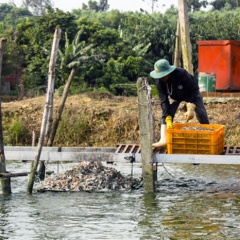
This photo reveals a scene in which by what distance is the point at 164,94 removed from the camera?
12.5 metres

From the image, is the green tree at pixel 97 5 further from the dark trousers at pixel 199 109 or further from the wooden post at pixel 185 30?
the dark trousers at pixel 199 109

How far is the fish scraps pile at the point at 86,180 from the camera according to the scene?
13.3 metres

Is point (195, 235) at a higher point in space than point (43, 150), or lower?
lower

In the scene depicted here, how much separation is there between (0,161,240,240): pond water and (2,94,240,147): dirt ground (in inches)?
190

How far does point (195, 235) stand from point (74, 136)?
9673mm

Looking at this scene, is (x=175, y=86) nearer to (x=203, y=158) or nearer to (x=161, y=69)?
(x=161, y=69)

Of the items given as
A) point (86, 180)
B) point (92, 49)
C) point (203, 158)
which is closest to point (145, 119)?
point (203, 158)

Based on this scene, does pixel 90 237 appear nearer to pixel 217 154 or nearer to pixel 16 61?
pixel 217 154

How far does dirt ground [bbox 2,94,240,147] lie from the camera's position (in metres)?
19.6

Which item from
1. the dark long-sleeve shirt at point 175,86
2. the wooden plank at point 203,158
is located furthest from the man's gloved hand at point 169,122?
the wooden plank at point 203,158

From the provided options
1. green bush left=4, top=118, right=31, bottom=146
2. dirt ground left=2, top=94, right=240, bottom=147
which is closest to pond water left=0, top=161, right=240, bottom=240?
dirt ground left=2, top=94, right=240, bottom=147

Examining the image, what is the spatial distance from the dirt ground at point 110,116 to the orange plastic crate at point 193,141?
658cm

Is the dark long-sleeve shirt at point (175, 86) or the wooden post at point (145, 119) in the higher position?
the dark long-sleeve shirt at point (175, 86)

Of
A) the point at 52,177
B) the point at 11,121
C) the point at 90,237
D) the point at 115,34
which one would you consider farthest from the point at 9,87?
the point at 90,237
